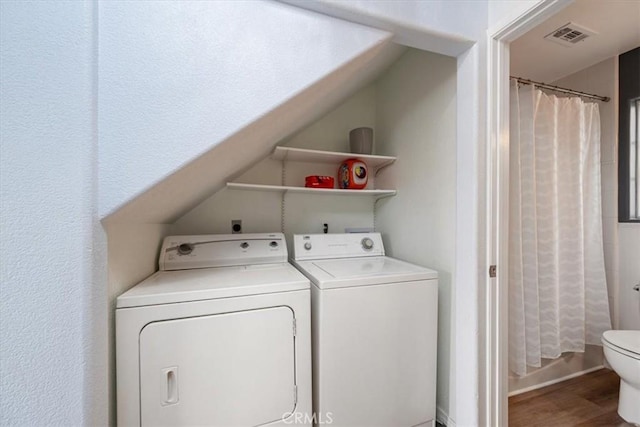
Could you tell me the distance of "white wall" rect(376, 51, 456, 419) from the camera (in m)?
1.41

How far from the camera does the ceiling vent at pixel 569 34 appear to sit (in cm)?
159

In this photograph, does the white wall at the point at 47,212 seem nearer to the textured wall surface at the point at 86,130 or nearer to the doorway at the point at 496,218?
the textured wall surface at the point at 86,130

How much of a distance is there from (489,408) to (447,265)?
27.3 inches

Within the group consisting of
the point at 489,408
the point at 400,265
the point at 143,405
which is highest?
the point at 400,265

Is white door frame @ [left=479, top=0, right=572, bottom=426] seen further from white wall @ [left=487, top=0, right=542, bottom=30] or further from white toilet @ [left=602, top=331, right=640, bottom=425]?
white toilet @ [left=602, top=331, right=640, bottom=425]

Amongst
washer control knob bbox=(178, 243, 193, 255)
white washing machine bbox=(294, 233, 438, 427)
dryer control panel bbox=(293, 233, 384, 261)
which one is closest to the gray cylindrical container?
dryer control panel bbox=(293, 233, 384, 261)

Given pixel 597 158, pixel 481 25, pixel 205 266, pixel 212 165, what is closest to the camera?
pixel 212 165

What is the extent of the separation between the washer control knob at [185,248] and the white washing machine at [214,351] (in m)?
0.24

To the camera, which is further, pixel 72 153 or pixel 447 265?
pixel 447 265

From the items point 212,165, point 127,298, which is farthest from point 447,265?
point 127,298

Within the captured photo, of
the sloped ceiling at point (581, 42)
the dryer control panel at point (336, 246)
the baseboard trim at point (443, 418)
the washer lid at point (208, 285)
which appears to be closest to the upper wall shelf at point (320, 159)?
the dryer control panel at point (336, 246)

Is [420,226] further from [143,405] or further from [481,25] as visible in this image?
[143,405]

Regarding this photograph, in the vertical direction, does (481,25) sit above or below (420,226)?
above

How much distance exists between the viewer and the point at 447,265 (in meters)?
1.42
